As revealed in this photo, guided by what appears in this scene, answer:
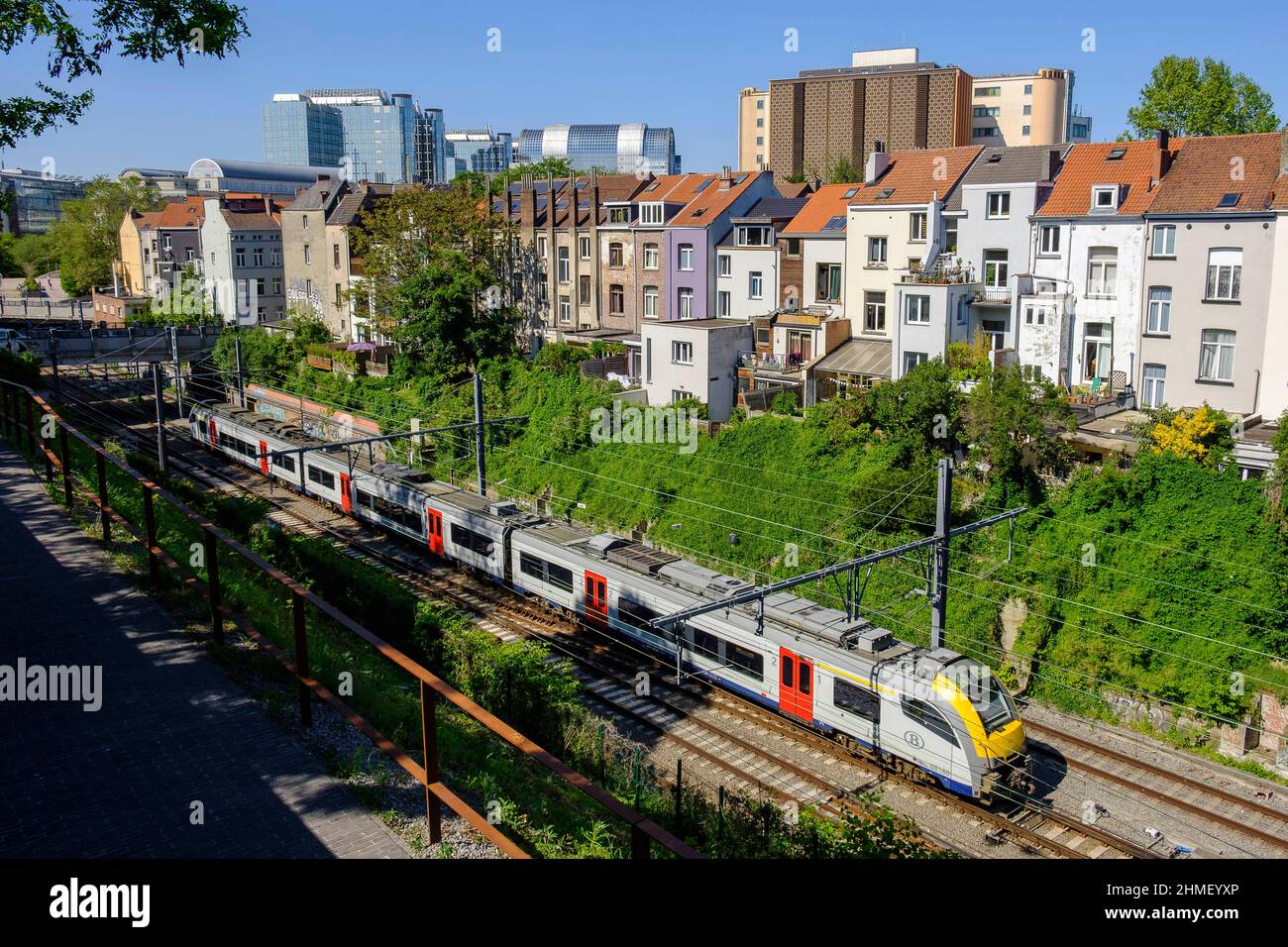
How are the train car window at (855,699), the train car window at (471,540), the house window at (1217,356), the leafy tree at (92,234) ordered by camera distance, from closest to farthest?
1. the train car window at (855,699)
2. the train car window at (471,540)
3. the house window at (1217,356)
4. the leafy tree at (92,234)

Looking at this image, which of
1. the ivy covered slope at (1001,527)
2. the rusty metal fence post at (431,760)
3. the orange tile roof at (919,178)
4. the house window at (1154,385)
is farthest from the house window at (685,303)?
the rusty metal fence post at (431,760)

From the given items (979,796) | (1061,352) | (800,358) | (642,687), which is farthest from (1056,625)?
(800,358)

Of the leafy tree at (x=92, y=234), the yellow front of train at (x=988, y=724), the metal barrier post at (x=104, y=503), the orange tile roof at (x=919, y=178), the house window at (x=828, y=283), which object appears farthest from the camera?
the leafy tree at (x=92, y=234)

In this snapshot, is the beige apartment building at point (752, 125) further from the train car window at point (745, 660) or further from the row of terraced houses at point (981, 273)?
the train car window at point (745, 660)

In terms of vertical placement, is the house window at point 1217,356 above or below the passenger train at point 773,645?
above

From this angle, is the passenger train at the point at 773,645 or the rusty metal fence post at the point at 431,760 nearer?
the rusty metal fence post at the point at 431,760

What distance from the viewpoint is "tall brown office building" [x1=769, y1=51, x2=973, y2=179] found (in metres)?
75.6

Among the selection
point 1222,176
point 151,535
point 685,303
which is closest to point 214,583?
point 151,535

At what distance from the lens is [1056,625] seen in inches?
938

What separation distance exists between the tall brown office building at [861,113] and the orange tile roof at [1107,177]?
40.2m

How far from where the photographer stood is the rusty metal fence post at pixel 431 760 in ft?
19.4
